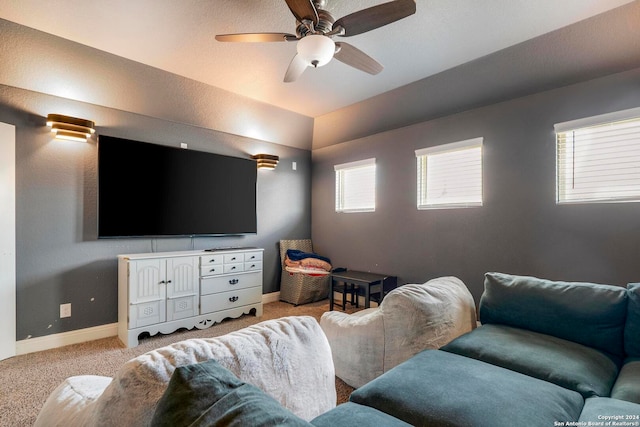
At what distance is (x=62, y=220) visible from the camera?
118 inches

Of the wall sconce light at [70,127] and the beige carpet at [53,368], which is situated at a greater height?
the wall sconce light at [70,127]

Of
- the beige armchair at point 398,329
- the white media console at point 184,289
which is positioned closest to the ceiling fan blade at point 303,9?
the beige armchair at point 398,329

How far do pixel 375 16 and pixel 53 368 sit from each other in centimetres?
366

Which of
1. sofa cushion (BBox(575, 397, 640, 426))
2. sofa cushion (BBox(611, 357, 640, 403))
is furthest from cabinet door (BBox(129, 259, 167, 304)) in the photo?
sofa cushion (BBox(611, 357, 640, 403))

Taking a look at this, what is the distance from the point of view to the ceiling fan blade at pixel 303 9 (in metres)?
1.79

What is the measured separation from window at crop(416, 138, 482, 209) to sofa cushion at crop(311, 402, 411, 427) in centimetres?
276

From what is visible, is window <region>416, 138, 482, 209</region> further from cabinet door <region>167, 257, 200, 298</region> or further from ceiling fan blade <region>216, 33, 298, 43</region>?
cabinet door <region>167, 257, 200, 298</region>

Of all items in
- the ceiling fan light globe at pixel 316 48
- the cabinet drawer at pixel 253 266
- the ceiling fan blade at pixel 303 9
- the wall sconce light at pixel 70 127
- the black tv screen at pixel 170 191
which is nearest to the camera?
the ceiling fan blade at pixel 303 9

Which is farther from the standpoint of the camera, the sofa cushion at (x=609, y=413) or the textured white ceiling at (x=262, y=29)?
the textured white ceiling at (x=262, y=29)

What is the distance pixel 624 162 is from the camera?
2520 mm

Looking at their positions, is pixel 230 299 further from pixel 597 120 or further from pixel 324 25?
pixel 597 120

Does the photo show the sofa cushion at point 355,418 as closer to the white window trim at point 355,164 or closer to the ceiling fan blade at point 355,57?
the ceiling fan blade at point 355,57

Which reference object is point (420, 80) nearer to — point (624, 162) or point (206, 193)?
point (624, 162)

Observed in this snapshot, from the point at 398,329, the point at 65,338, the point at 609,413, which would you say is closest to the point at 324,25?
the point at 398,329
